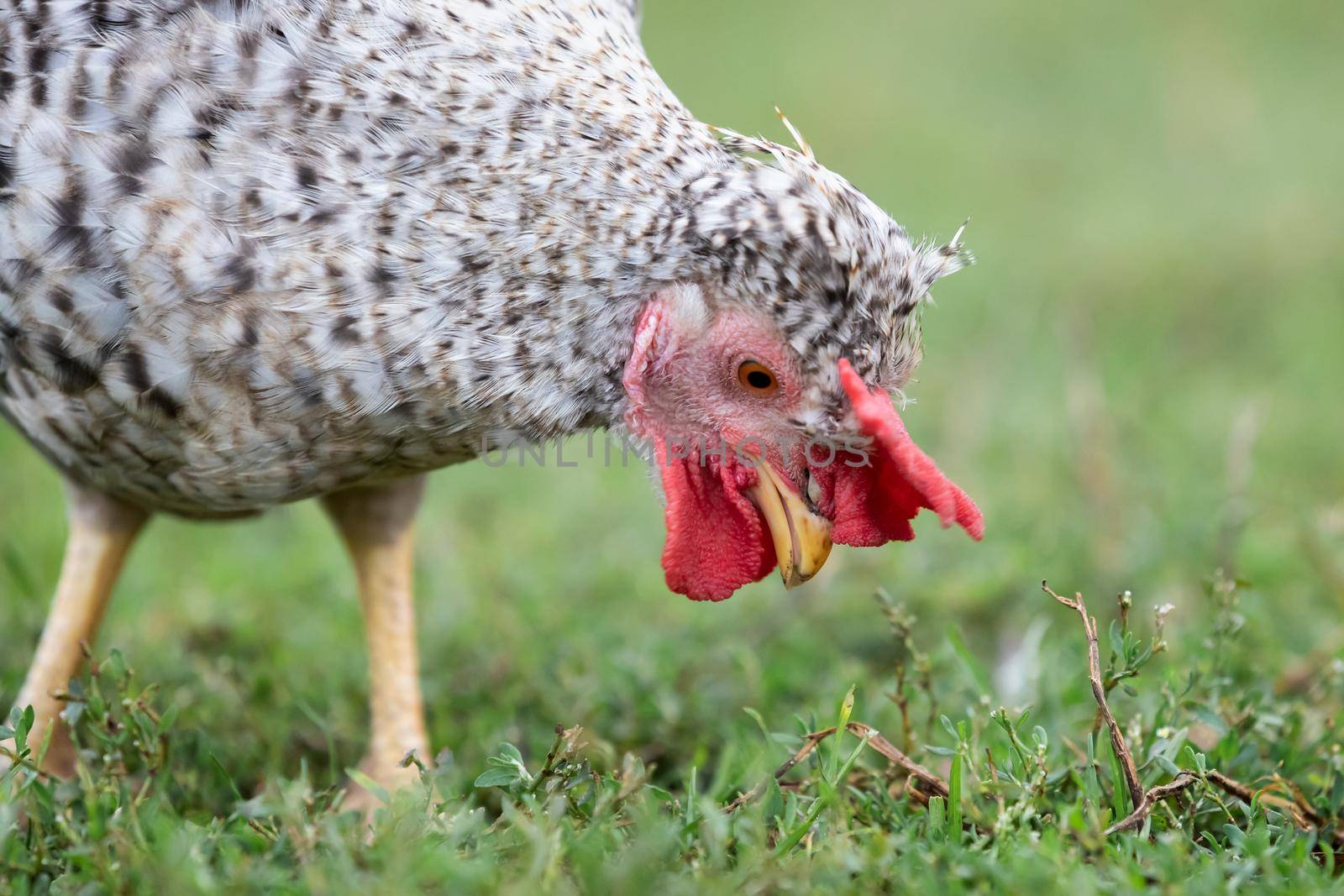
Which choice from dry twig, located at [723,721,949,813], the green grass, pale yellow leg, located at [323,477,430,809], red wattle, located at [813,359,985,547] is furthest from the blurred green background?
red wattle, located at [813,359,985,547]

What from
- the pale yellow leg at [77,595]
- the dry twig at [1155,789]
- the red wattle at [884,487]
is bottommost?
the pale yellow leg at [77,595]

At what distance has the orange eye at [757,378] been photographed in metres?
2.21

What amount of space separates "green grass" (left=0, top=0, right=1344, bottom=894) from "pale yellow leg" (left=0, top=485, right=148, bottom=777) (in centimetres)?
12

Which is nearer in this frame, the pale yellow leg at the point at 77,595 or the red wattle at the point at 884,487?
the red wattle at the point at 884,487

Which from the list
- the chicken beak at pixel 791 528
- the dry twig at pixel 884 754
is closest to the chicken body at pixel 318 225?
the chicken beak at pixel 791 528

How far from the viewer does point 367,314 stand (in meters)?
2.10

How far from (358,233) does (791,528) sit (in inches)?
34.2

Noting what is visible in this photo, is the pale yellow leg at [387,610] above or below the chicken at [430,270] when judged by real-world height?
below

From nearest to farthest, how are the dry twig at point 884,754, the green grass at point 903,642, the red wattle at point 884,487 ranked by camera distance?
1. the green grass at point 903,642
2. the red wattle at point 884,487
3. the dry twig at point 884,754

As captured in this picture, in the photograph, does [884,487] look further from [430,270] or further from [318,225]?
[318,225]

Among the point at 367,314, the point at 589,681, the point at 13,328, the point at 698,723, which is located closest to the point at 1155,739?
the point at 698,723

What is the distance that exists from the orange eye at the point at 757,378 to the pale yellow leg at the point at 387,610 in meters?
1.02

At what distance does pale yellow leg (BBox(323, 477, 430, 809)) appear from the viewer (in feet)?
9.51

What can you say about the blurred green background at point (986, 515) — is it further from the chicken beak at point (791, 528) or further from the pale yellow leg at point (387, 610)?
the chicken beak at point (791, 528)
